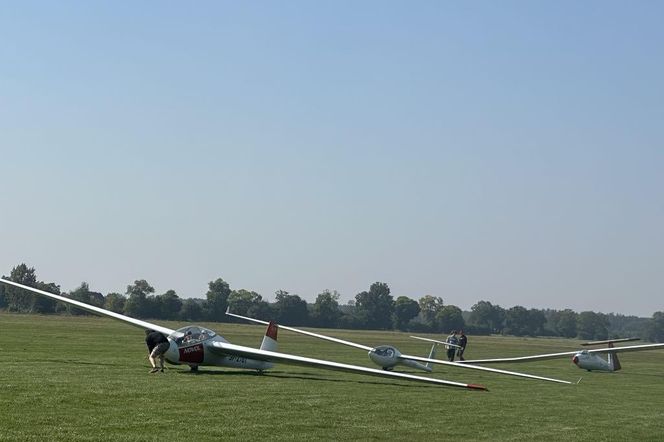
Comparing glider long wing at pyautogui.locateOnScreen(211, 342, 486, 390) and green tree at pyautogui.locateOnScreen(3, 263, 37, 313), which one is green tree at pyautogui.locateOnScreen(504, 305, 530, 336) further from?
glider long wing at pyautogui.locateOnScreen(211, 342, 486, 390)

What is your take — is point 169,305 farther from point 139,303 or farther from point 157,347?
point 157,347

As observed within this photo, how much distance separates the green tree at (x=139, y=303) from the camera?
9844 cm

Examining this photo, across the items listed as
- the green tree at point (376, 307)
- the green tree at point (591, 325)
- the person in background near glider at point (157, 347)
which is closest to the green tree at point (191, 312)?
the green tree at point (376, 307)

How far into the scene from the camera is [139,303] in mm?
100875

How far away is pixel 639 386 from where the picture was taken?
28688 mm

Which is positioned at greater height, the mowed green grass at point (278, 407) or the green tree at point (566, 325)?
the green tree at point (566, 325)

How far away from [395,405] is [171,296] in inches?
3669

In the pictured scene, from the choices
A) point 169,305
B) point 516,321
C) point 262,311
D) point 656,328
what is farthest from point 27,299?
point 656,328

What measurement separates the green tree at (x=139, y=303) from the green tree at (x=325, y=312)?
36.1 m

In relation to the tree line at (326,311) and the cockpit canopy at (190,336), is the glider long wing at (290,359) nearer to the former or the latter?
the cockpit canopy at (190,336)

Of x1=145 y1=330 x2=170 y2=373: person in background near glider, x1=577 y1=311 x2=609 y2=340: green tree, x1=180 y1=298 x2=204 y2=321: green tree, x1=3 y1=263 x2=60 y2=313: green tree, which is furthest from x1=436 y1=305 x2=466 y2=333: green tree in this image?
x1=145 y1=330 x2=170 y2=373: person in background near glider

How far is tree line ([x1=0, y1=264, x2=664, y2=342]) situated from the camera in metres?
103

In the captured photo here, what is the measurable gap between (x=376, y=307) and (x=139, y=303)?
67.9 meters

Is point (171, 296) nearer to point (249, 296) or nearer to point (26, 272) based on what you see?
point (26, 272)
